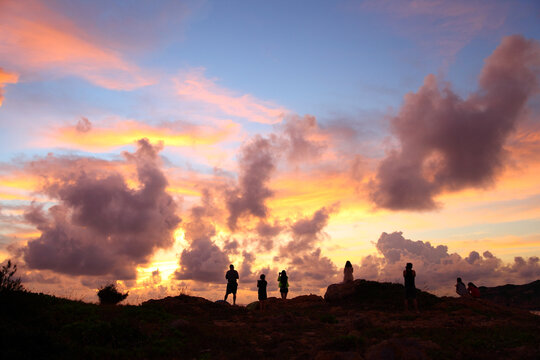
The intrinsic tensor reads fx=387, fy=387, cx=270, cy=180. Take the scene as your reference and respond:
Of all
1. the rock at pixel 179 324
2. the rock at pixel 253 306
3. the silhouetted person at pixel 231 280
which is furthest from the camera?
the rock at pixel 253 306

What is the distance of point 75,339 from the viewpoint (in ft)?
45.4

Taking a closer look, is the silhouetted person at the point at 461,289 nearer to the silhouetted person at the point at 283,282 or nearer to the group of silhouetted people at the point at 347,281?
the group of silhouetted people at the point at 347,281

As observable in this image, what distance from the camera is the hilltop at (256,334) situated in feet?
40.3

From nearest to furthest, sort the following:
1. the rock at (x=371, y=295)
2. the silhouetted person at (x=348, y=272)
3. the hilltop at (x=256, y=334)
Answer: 1. the hilltop at (x=256, y=334)
2. the rock at (x=371, y=295)
3. the silhouetted person at (x=348, y=272)

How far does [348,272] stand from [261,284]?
9.64 metres

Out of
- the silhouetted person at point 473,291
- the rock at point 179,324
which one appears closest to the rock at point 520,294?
the silhouetted person at point 473,291

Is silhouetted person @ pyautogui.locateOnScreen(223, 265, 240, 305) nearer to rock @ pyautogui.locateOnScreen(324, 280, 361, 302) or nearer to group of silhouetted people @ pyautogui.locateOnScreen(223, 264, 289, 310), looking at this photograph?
group of silhouetted people @ pyautogui.locateOnScreen(223, 264, 289, 310)

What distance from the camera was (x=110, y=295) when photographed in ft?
95.0

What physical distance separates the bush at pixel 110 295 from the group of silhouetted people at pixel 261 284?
7.95 m

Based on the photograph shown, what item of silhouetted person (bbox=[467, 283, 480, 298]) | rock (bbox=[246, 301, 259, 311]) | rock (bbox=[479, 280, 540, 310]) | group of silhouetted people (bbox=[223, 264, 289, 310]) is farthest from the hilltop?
rock (bbox=[479, 280, 540, 310])

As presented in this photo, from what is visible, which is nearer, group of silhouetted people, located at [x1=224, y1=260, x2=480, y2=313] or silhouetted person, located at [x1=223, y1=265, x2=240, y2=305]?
group of silhouetted people, located at [x1=224, y1=260, x2=480, y2=313]

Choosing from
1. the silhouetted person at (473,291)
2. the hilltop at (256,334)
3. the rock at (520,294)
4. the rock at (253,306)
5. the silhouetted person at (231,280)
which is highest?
the silhouetted person at (231,280)

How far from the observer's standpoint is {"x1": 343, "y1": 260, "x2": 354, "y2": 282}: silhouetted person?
3306cm

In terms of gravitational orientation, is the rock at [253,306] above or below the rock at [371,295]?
below
